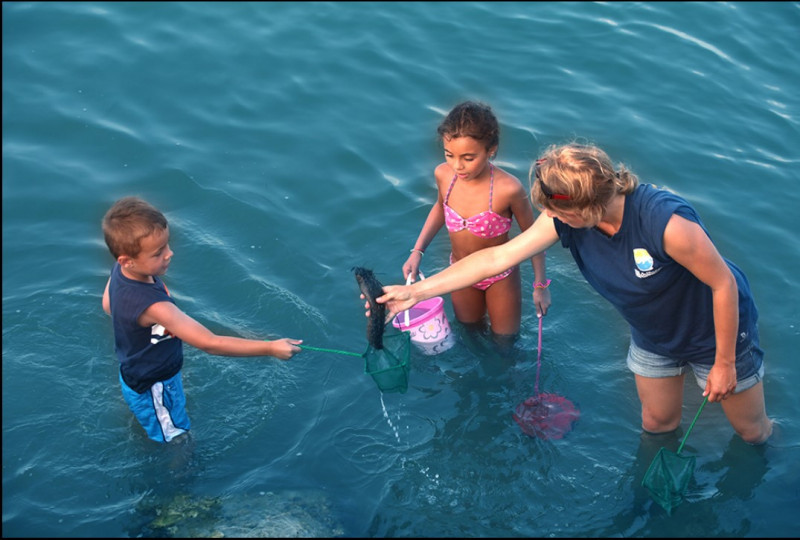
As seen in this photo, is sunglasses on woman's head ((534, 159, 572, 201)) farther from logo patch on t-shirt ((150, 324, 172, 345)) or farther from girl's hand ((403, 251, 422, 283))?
logo patch on t-shirt ((150, 324, 172, 345))

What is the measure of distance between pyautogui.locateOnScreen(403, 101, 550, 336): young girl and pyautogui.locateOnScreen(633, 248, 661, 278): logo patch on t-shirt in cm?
104

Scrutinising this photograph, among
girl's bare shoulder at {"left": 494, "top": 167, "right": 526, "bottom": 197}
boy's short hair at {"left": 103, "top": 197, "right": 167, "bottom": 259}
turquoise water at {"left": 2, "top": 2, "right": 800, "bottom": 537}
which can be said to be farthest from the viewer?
girl's bare shoulder at {"left": 494, "top": 167, "right": 526, "bottom": 197}

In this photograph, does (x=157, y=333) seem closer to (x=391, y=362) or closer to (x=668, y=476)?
(x=391, y=362)

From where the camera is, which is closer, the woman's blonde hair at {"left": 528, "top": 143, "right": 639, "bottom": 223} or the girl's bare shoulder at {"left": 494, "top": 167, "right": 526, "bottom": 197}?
the woman's blonde hair at {"left": 528, "top": 143, "right": 639, "bottom": 223}

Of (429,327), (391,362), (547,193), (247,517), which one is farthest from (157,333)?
(547,193)

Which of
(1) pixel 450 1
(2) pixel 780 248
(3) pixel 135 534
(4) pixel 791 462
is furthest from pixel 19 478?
(1) pixel 450 1

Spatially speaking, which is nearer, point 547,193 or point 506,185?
point 547,193

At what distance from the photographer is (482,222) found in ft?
19.7

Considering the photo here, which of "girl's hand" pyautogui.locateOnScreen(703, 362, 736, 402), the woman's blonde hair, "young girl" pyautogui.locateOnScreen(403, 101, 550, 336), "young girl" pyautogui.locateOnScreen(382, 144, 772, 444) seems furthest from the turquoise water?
the woman's blonde hair

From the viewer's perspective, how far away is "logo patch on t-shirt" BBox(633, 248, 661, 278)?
452 cm

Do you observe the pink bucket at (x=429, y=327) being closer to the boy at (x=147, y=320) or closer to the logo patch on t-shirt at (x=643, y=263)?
the boy at (x=147, y=320)

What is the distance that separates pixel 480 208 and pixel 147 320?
244 cm

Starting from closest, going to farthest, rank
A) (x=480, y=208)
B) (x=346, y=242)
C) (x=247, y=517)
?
1. (x=247, y=517)
2. (x=480, y=208)
3. (x=346, y=242)

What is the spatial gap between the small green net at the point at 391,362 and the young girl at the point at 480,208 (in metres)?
0.65
